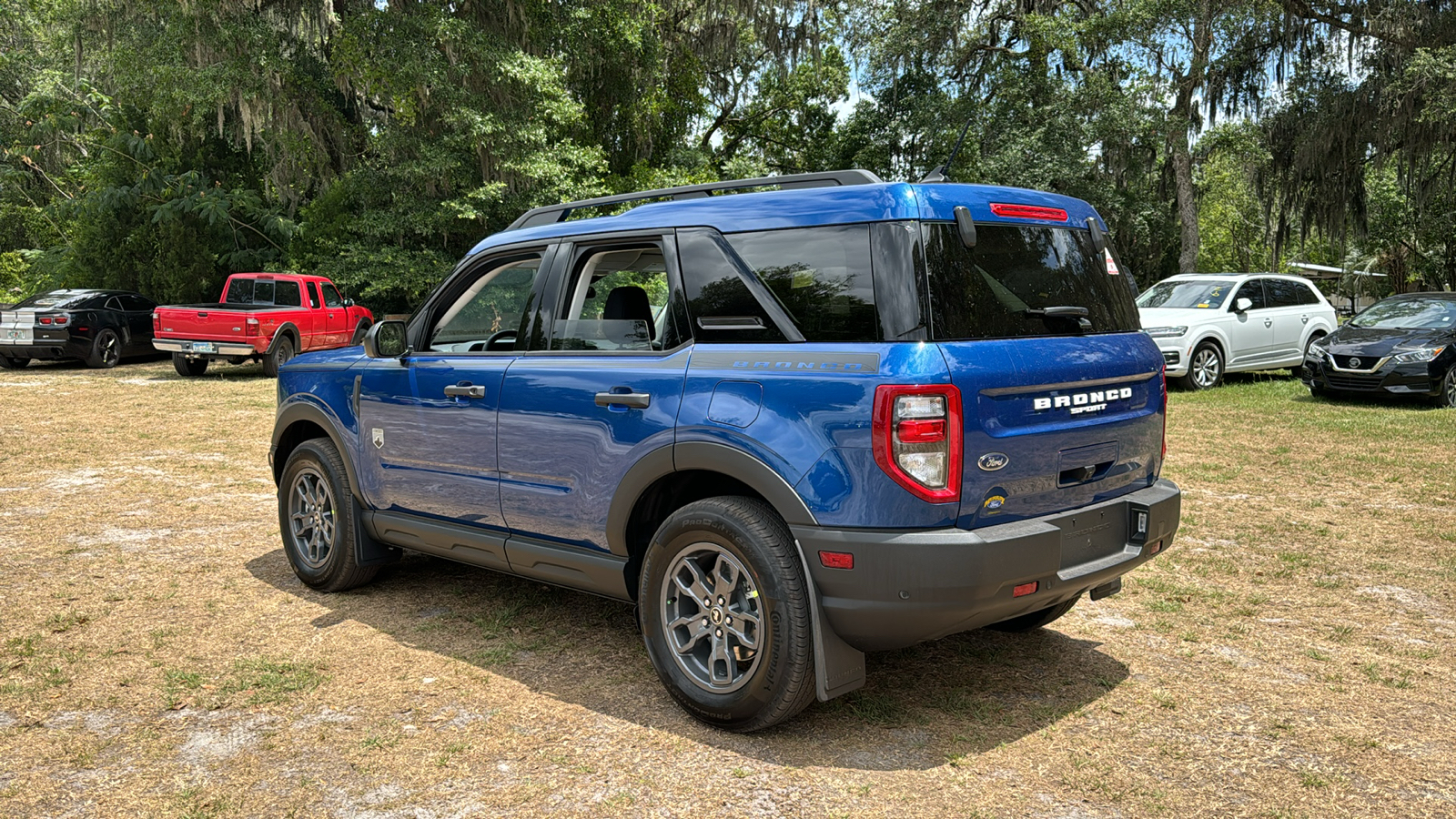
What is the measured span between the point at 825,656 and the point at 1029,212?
1.81 meters

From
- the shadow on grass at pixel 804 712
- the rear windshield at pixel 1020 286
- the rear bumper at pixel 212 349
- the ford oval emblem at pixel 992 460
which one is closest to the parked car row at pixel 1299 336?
the shadow on grass at pixel 804 712

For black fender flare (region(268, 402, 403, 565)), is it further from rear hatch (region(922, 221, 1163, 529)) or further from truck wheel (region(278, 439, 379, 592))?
rear hatch (region(922, 221, 1163, 529))

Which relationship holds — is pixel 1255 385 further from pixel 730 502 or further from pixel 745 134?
pixel 745 134

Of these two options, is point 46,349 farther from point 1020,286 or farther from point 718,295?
point 1020,286

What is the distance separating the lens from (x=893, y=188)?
3.65 metres

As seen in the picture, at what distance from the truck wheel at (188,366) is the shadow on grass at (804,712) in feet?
50.0

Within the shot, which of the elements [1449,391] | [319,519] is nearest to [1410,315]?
[1449,391]

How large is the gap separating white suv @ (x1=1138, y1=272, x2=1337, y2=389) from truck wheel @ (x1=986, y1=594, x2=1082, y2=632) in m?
11.3

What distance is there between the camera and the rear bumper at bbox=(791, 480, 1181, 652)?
3428mm

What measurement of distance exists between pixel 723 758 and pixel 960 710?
1017 mm

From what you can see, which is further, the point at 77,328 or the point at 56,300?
the point at 56,300

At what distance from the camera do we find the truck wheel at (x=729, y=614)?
3.64 metres

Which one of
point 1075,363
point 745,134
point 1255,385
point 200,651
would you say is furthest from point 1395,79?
point 200,651

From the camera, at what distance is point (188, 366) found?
63.6 ft
